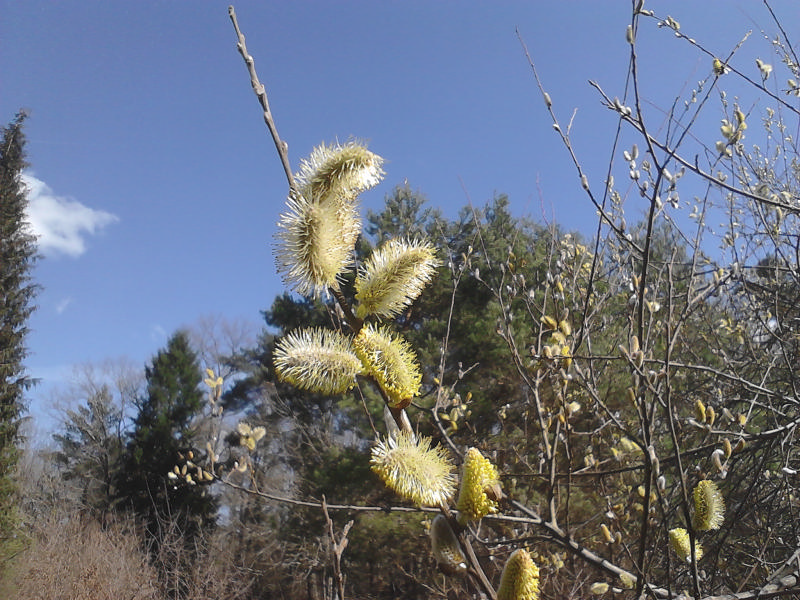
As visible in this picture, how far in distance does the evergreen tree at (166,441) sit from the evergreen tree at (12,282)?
3917 mm

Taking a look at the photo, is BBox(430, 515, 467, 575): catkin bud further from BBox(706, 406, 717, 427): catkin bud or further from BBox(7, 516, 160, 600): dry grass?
BBox(7, 516, 160, 600): dry grass

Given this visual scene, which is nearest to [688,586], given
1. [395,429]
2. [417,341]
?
[395,429]

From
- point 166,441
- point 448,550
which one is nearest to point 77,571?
point 166,441

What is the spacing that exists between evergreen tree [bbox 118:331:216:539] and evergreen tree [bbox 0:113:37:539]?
3.92m

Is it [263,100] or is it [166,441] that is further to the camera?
[166,441]

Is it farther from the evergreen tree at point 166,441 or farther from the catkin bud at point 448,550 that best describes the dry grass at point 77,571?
the catkin bud at point 448,550

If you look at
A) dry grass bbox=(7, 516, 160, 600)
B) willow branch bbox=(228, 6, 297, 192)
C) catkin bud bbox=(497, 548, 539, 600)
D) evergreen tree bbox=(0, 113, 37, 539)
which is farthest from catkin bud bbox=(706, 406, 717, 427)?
evergreen tree bbox=(0, 113, 37, 539)

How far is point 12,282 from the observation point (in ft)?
51.7

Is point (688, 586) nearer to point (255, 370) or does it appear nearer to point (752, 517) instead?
point (752, 517)

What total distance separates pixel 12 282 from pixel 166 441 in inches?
243

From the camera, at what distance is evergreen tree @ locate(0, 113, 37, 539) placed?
1378cm

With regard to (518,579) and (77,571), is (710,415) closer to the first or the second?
(518,579)

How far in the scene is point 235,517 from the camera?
58.7 ft

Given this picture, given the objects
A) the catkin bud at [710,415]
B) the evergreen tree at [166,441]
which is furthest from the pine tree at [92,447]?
the catkin bud at [710,415]
